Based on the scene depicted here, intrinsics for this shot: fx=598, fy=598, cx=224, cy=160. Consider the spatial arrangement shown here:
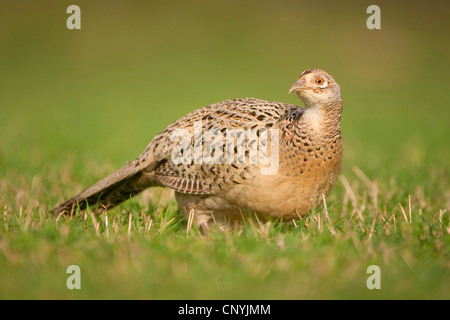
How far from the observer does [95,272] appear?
3.58m

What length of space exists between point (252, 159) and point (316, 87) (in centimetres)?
72

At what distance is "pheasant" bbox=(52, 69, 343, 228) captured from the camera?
15.0 feet

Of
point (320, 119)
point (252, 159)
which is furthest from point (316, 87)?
point (252, 159)

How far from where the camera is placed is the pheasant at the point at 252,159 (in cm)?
456

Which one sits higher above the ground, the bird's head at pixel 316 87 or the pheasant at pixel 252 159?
the bird's head at pixel 316 87

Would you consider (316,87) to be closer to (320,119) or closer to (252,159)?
(320,119)

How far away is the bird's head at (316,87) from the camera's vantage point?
4461mm

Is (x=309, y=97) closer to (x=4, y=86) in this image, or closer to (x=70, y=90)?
(x=70, y=90)

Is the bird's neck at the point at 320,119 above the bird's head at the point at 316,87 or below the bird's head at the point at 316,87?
below

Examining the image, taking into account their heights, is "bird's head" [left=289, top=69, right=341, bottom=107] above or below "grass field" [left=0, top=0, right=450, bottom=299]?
above

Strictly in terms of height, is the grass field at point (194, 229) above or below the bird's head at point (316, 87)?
below

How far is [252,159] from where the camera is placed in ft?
15.0

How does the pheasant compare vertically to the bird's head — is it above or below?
below

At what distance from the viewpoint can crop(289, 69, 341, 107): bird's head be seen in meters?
4.46
